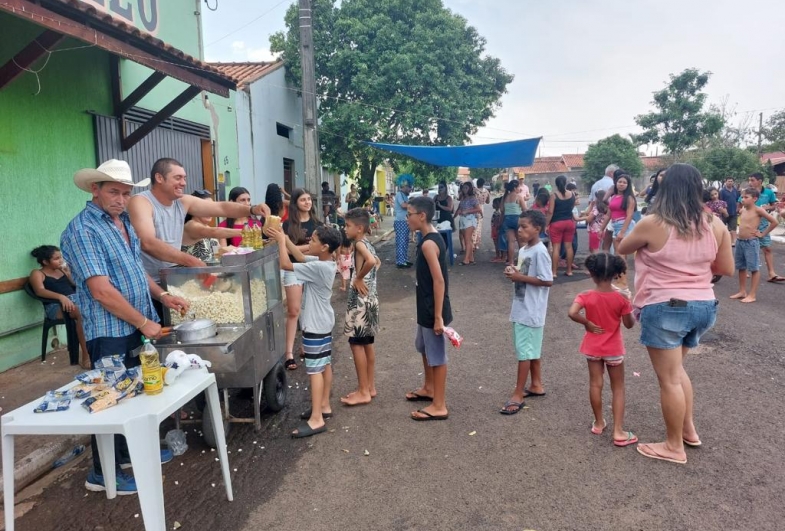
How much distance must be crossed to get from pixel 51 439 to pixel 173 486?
1.25 m

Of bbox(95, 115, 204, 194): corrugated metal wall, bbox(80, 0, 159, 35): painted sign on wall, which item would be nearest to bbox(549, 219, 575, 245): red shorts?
bbox(95, 115, 204, 194): corrugated metal wall

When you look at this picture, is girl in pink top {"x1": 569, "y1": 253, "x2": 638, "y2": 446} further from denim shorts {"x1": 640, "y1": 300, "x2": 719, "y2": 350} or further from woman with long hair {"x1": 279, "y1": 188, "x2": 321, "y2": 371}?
woman with long hair {"x1": 279, "y1": 188, "x2": 321, "y2": 371}

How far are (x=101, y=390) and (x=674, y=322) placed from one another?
327cm

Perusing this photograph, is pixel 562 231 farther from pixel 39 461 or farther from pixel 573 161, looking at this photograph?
pixel 573 161

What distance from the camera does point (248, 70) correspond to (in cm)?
1395

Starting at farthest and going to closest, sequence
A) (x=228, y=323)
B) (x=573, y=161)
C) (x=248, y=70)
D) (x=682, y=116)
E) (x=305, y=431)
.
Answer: (x=573, y=161) → (x=682, y=116) → (x=248, y=70) → (x=305, y=431) → (x=228, y=323)

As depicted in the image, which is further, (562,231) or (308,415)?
(562,231)

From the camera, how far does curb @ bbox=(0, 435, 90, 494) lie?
11.0 feet

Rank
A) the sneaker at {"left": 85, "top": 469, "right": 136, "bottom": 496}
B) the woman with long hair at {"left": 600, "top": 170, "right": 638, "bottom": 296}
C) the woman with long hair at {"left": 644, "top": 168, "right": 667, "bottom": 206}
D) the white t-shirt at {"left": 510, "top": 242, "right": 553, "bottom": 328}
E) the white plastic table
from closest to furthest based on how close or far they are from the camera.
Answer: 1. the white plastic table
2. the sneaker at {"left": 85, "top": 469, "right": 136, "bottom": 496}
3. the woman with long hair at {"left": 644, "top": 168, "right": 667, "bottom": 206}
4. the white t-shirt at {"left": 510, "top": 242, "right": 553, "bottom": 328}
5. the woman with long hair at {"left": 600, "top": 170, "right": 638, "bottom": 296}

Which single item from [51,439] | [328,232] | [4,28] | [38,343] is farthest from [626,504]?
[4,28]

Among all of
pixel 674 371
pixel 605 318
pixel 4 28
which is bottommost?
pixel 674 371

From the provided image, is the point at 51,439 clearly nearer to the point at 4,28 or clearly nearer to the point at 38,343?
the point at 38,343

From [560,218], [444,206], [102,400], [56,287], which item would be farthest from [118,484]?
[444,206]

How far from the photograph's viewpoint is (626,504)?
293 centimetres
